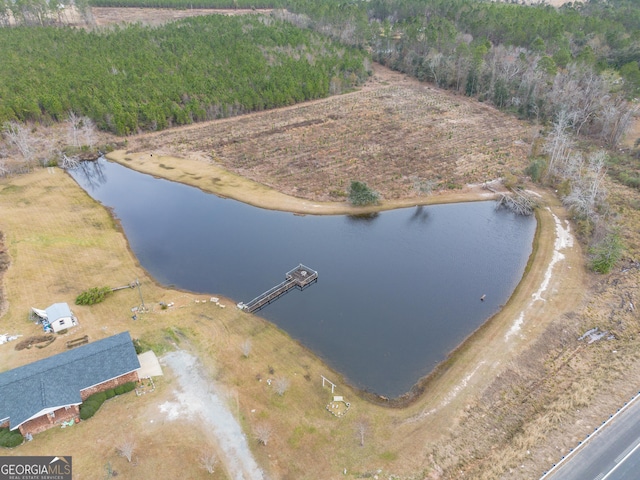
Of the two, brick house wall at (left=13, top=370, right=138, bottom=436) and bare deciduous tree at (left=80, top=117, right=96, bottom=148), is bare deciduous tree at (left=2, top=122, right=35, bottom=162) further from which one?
brick house wall at (left=13, top=370, right=138, bottom=436)

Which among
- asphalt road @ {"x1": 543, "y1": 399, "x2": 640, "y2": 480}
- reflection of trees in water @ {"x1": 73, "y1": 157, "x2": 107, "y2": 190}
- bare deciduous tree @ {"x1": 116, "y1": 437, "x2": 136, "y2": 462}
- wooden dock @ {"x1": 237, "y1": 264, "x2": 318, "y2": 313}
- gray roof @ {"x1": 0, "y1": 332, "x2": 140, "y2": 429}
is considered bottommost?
reflection of trees in water @ {"x1": 73, "y1": 157, "x2": 107, "y2": 190}

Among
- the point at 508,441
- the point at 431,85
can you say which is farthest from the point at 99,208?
the point at 431,85

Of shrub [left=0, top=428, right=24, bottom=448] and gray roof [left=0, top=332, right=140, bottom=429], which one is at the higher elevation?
gray roof [left=0, top=332, right=140, bottom=429]

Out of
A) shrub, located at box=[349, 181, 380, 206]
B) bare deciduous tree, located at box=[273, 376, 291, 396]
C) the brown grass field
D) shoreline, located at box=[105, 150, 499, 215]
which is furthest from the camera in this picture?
shoreline, located at box=[105, 150, 499, 215]

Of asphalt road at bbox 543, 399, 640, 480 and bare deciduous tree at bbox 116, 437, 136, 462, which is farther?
bare deciduous tree at bbox 116, 437, 136, 462

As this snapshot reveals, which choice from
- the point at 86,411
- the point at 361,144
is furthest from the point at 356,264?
the point at 361,144

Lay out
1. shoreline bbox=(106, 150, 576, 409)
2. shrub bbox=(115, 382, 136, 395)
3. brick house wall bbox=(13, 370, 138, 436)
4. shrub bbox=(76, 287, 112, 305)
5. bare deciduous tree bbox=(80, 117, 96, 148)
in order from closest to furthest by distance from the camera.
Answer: brick house wall bbox=(13, 370, 138, 436) → shrub bbox=(115, 382, 136, 395) → shoreline bbox=(106, 150, 576, 409) → shrub bbox=(76, 287, 112, 305) → bare deciduous tree bbox=(80, 117, 96, 148)

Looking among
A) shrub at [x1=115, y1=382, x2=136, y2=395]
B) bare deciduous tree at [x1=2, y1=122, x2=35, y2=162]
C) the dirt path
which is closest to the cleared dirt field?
bare deciduous tree at [x1=2, y1=122, x2=35, y2=162]
